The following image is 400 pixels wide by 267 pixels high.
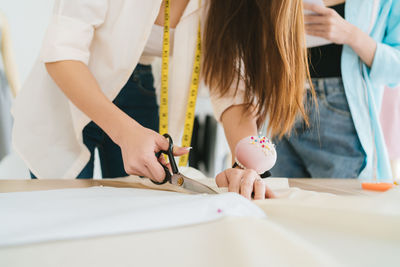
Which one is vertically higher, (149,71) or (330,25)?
(330,25)

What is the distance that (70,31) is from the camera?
771mm

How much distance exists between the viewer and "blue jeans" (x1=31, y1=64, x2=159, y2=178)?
106cm

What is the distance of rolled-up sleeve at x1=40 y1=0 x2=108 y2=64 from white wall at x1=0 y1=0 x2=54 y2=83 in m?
1.97

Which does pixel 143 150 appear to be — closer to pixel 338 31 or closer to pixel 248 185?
pixel 248 185

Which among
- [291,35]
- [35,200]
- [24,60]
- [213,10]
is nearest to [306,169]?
[291,35]

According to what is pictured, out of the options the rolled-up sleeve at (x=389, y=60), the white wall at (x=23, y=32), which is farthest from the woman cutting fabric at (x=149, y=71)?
the white wall at (x=23, y=32)

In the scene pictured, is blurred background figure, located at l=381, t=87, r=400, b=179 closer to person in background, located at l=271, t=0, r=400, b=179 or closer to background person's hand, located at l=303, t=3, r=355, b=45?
person in background, located at l=271, t=0, r=400, b=179

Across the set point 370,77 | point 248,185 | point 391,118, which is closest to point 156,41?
point 248,185

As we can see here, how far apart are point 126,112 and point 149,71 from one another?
0.57ft

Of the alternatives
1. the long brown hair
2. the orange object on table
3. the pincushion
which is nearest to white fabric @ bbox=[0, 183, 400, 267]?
the pincushion

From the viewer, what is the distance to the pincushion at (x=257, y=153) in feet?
2.39

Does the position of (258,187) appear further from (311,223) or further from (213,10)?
(213,10)

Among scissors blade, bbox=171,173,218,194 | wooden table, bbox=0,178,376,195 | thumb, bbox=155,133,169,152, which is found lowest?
wooden table, bbox=0,178,376,195

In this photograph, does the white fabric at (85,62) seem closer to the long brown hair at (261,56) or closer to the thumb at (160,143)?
the long brown hair at (261,56)
